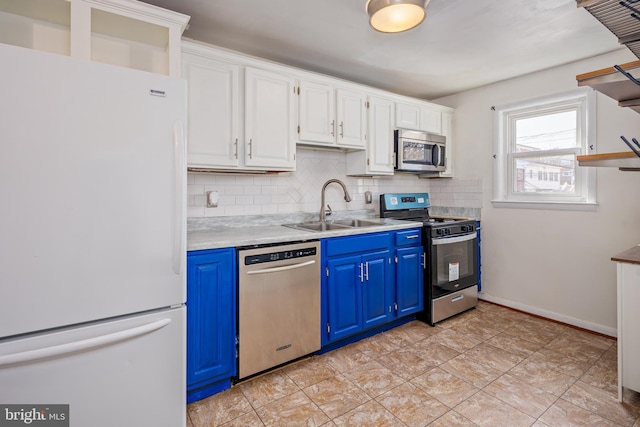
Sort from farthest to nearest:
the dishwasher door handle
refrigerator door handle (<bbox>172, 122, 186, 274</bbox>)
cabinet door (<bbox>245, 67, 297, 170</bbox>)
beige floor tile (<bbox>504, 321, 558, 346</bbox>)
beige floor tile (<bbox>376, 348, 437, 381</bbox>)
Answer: beige floor tile (<bbox>504, 321, 558, 346</bbox>) < cabinet door (<bbox>245, 67, 297, 170</bbox>) < beige floor tile (<bbox>376, 348, 437, 381</bbox>) < the dishwasher door handle < refrigerator door handle (<bbox>172, 122, 186, 274</bbox>)

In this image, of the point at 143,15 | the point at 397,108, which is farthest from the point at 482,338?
the point at 143,15

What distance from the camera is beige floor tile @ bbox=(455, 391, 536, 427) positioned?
1698 millimetres

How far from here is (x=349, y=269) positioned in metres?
2.52

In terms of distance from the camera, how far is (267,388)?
79.0 inches

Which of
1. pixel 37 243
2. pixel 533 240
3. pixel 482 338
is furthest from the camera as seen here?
pixel 533 240

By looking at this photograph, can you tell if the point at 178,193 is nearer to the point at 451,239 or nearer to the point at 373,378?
the point at 373,378

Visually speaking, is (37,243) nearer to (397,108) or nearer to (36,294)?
(36,294)

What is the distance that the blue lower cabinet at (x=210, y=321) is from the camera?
6.01 ft

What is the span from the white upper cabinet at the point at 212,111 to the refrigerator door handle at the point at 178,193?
2.23 feet

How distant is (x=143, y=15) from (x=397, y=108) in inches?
91.1

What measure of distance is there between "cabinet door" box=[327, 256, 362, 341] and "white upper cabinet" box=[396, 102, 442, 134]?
1624 mm

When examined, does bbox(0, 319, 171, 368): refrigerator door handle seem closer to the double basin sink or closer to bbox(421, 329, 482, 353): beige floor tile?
the double basin sink

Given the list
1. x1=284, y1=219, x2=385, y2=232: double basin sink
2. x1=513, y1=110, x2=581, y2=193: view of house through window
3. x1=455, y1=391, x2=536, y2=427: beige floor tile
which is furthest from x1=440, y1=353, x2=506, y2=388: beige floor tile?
x1=513, y1=110, x2=581, y2=193: view of house through window

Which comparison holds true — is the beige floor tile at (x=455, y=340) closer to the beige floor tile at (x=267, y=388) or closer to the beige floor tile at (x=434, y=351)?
the beige floor tile at (x=434, y=351)
